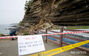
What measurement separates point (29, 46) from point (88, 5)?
2.64m

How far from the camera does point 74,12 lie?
11.0 ft

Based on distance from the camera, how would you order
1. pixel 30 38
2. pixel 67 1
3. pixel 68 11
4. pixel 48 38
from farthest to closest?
pixel 48 38 < pixel 68 11 < pixel 67 1 < pixel 30 38

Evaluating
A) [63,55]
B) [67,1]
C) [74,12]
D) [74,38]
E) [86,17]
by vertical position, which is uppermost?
[67,1]

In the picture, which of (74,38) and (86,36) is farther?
(74,38)

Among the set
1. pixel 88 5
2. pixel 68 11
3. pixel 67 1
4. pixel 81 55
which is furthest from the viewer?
pixel 68 11

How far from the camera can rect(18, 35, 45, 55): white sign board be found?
142cm

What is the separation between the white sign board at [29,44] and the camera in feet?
4.66

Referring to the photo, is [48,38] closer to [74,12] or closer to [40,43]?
[74,12]

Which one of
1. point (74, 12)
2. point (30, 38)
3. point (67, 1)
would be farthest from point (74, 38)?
point (30, 38)

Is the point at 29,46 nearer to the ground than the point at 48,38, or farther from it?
farther from it

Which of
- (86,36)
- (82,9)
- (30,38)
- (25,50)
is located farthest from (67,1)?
(25,50)

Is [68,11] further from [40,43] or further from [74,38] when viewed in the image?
[40,43]

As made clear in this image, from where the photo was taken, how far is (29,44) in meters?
1.50

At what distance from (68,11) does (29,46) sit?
3.03 m
